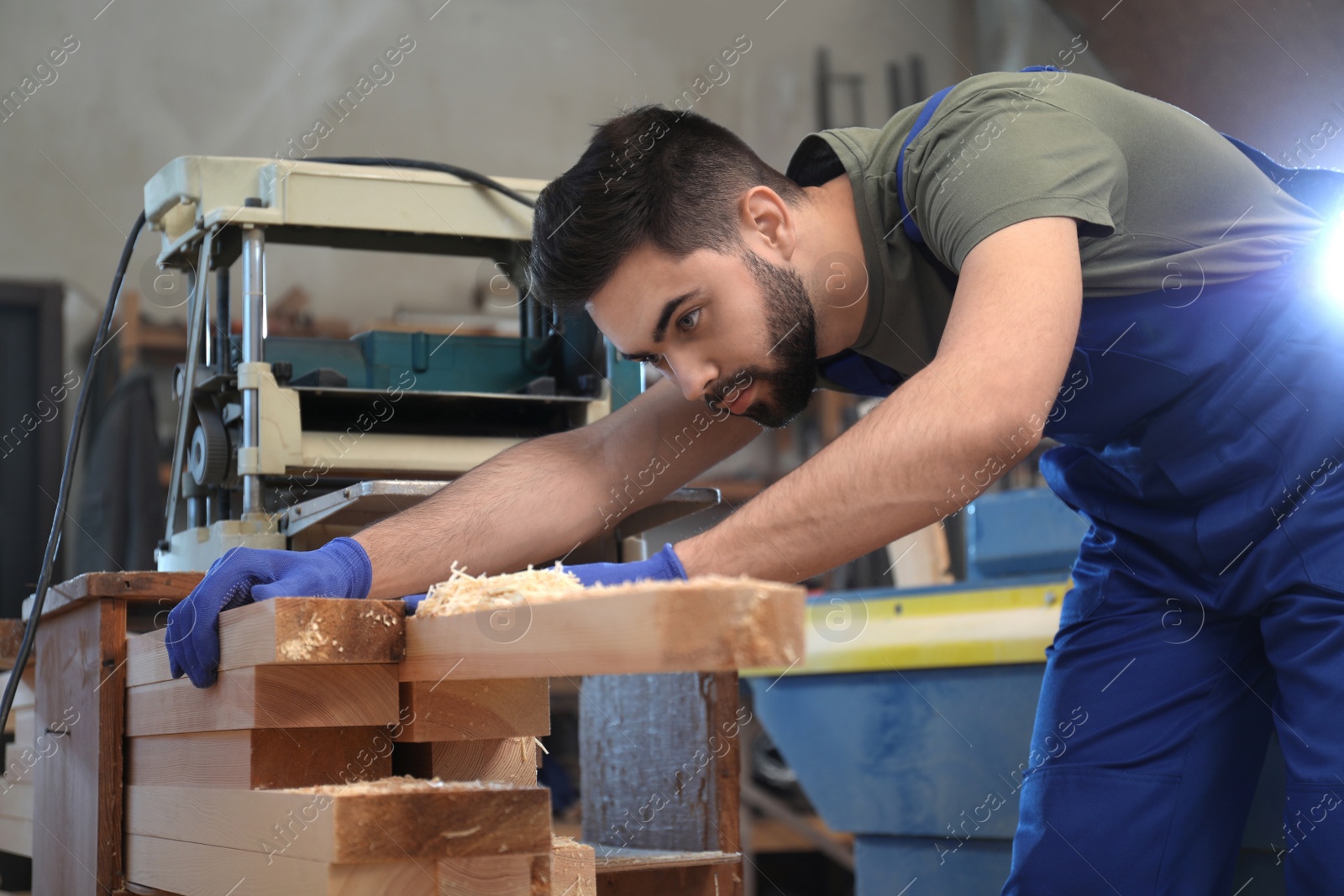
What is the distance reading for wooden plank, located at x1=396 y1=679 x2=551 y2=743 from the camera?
0.92m

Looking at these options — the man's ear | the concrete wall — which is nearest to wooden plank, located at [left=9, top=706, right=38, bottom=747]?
the man's ear

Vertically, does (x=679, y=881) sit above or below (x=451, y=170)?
below

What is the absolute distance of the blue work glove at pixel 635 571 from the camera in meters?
0.92

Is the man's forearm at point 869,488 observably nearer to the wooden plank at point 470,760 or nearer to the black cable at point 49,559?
the wooden plank at point 470,760

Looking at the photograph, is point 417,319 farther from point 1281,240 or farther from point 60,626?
point 1281,240

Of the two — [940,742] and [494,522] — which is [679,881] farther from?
[940,742]

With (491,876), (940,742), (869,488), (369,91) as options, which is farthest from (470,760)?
(369,91)

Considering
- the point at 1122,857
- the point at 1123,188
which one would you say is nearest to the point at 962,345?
the point at 1123,188

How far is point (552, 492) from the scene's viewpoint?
1.44 m

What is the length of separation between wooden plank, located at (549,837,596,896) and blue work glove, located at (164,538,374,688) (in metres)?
0.29

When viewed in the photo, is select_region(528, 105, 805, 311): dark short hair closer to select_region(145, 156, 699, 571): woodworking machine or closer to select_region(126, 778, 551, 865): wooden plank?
select_region(145, 156, 699, 571): woodworking machine

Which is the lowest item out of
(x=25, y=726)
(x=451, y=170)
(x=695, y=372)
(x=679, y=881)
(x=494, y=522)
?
(x=679, y=881)

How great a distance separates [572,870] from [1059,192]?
72cm

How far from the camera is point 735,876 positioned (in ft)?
4.76
